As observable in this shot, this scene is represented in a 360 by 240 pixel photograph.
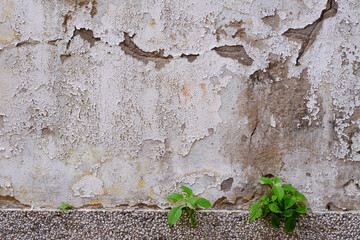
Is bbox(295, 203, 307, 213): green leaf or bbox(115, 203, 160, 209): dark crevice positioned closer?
bbox(295, 203, 307, 213): green leaf

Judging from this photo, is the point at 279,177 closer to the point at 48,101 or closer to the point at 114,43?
the point at 114,43

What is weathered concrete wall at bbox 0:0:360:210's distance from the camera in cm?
143

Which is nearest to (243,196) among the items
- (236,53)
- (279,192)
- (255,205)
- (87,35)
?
(255,205)

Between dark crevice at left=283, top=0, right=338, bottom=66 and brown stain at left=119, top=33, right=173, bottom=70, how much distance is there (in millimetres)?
608

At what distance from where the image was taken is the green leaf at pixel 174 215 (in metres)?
1.38

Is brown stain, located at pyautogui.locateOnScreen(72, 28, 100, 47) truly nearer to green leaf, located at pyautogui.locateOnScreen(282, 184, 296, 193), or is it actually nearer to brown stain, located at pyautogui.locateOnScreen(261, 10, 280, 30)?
brown stain, located at pyautogui.locateOnScreen(261, 10, 280, 30)

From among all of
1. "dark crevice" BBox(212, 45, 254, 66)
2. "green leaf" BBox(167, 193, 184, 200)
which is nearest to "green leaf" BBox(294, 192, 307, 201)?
"green leaf" BBox(167, 193, 184, 200)

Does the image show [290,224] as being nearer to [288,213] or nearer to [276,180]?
[288,213]

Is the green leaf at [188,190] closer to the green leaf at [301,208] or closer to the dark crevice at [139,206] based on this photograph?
the dark crevice at [139,206]

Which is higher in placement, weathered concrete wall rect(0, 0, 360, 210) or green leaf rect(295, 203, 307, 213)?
weathered concrete wall rect(0, 0, 360, 210)

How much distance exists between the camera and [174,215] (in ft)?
4.56

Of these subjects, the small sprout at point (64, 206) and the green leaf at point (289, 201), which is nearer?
the green leaf at point (289, 201)

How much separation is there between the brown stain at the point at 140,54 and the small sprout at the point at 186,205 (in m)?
0.62

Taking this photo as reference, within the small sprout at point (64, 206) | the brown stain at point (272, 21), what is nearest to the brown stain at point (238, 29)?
the brown stain at point (272, 21)
